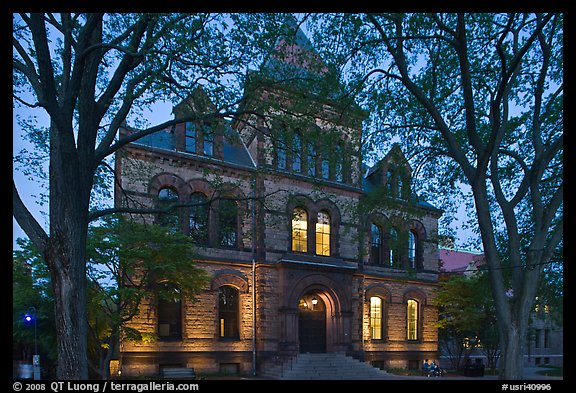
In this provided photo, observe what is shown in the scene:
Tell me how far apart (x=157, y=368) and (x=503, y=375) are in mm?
14385

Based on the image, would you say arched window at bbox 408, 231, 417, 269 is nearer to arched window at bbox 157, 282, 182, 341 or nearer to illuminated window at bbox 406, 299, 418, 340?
illuminated window at bbox 406, 299, 418, 340

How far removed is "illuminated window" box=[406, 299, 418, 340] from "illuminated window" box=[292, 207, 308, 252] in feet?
29.4

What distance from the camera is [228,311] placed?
21.0 m

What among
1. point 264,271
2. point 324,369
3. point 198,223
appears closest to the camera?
point 324,369

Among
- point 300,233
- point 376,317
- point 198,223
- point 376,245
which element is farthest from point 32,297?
point 376,245

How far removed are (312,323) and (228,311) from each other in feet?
Result: 16.6

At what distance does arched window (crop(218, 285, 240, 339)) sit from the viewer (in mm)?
20812

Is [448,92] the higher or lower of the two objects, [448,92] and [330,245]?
the higher

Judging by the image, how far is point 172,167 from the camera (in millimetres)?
20359

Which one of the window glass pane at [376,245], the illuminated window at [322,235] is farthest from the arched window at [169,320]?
the window glass pane at [376,245]

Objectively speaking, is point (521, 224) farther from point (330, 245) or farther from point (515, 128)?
point (330, 245)

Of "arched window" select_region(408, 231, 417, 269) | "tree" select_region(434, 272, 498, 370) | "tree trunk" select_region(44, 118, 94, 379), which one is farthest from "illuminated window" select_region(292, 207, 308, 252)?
"tree trunk" select_region(44, 118, 94, 379)

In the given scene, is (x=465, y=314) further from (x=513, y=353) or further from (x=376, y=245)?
(x=513, y=353)
